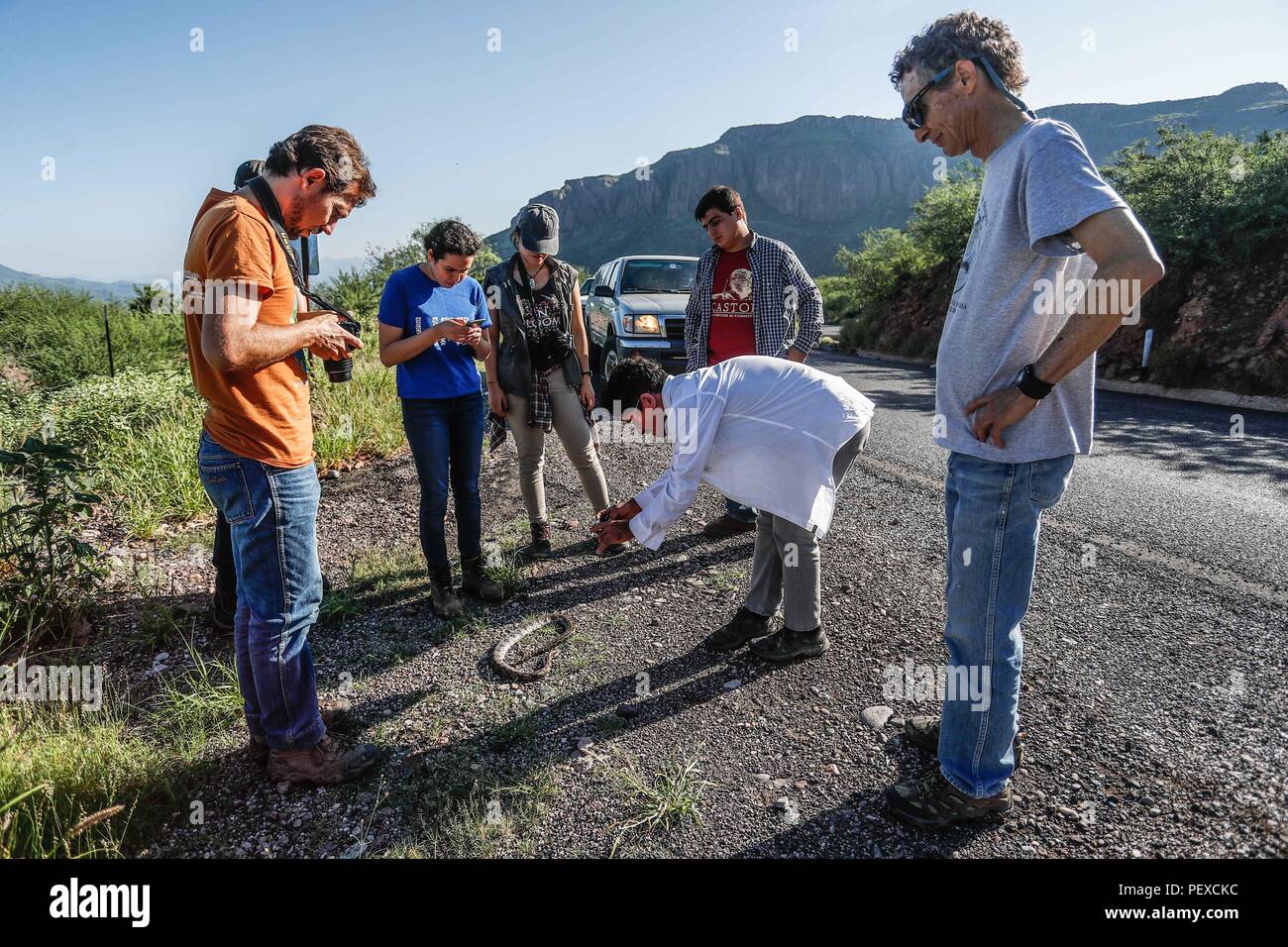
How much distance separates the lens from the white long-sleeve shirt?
2.69 metres

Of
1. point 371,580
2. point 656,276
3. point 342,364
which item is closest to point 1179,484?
point 371,580

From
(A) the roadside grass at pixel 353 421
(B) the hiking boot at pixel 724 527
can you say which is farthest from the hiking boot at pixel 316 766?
(A) the roadside grass at pixel 353 421

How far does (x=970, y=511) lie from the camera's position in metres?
2.05

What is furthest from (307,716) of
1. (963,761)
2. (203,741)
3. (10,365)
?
(10,365)

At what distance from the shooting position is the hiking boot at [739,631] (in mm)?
3428

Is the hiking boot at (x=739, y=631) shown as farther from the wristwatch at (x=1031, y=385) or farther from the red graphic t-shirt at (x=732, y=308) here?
the wristwatch at (x=1031, y=385)

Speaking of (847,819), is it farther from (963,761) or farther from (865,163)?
(865,163)

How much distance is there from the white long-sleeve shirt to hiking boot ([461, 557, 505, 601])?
159 cm

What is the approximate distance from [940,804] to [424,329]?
10.0 ft

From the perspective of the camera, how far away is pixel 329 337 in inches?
92.8

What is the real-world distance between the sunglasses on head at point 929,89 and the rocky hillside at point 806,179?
319ft

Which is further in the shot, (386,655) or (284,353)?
(386,655)

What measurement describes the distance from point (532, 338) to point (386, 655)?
6.46 ft

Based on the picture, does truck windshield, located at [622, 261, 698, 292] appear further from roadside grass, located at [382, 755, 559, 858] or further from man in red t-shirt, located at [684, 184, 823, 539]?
roadside grass, located at [382, 755, 559, 858]
